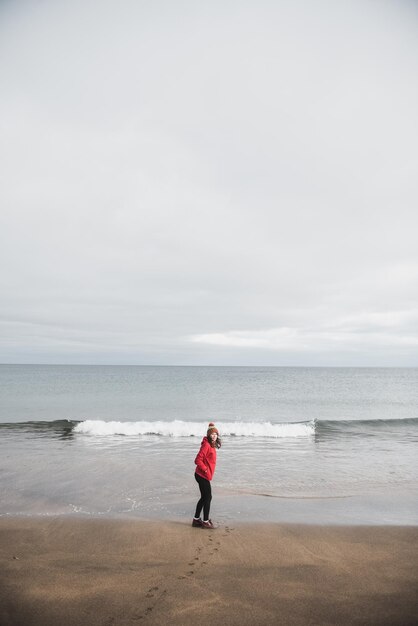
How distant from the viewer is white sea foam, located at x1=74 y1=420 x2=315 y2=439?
2227 centimetres

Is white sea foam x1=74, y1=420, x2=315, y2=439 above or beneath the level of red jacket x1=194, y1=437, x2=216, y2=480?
beneath

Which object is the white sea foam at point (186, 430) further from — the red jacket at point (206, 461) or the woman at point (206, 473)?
the red jacket at point (206, 461)

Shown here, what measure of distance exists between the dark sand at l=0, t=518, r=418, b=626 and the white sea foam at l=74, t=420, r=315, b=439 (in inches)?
566

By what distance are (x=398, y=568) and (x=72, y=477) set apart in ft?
31.3

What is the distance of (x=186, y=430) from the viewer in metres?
23.2

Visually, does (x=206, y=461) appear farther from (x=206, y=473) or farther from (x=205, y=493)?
(x=205, y=493)

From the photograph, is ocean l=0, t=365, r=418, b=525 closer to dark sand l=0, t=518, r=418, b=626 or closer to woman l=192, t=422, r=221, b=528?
woman l=192, t=422, r=221, b=528

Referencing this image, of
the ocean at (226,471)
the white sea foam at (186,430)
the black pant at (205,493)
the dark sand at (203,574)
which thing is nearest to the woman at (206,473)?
the black pant at (205,493)

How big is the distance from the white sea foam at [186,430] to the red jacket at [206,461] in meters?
14.1

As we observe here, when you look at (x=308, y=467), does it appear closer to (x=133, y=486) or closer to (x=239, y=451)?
(x=239, y=451)

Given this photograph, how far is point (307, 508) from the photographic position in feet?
30.6

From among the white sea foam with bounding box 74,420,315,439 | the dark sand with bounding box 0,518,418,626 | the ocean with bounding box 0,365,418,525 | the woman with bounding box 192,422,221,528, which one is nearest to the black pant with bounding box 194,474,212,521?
the woman with bounding box 192,422,221,528

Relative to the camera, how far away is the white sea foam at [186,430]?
22.3 meters

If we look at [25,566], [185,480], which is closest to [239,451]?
[185,480]
